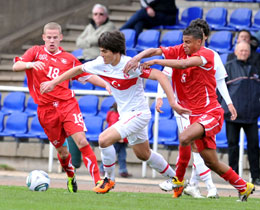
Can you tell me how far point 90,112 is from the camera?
1490cm

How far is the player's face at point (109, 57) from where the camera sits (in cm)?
916

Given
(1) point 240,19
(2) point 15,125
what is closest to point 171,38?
(1) point 240,19

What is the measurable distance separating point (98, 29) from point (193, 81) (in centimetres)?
705

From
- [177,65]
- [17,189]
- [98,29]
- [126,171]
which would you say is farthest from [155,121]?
[177,65]

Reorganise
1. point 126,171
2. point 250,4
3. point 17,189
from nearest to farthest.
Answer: point 17,189 → point 126,171 → point 250,4

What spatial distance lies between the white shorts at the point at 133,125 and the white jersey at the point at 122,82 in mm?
76

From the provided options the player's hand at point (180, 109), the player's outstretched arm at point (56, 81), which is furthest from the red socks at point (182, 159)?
the player's outstretched arm at point (56, 81)

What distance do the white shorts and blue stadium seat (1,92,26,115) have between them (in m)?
6.43

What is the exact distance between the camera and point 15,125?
49.6 feet

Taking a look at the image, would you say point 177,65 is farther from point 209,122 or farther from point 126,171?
Answer: point 126,171

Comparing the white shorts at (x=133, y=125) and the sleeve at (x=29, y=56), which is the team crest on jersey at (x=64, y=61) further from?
the white shorts at (x=133, y=125)

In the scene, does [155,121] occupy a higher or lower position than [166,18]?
lower

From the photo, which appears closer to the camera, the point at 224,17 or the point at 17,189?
the point at 17,189

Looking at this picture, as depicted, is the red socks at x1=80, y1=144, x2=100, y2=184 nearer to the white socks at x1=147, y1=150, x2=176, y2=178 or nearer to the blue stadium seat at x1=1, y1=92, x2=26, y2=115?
the white socks at x1=147, y1=150, x2=176, y2=178
